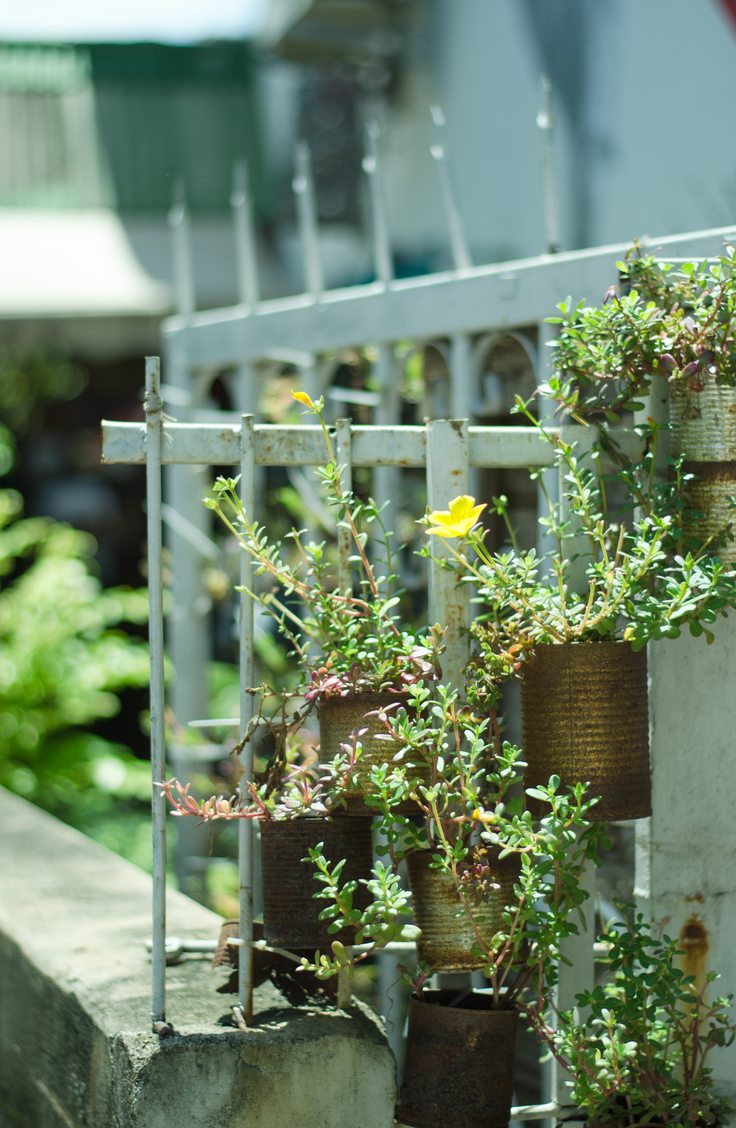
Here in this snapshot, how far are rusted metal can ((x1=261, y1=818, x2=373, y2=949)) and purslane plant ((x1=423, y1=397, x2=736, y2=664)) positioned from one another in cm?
37

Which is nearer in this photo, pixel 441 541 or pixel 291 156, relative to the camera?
pixel 441 541

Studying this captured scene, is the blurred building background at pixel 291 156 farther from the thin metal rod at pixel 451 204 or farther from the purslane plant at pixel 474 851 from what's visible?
the purslane plant at pixel 474 851

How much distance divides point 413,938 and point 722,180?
6.82ft

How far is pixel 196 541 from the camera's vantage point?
3.43 m

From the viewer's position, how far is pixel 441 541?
178 cm

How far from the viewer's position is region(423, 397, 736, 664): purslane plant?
1537 millimetres

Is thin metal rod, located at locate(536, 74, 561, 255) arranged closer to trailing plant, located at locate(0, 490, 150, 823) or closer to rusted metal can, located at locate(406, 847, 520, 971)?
rusted metal can, located at locate(406, 847, 520, 971)

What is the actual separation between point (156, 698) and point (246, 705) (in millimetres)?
135

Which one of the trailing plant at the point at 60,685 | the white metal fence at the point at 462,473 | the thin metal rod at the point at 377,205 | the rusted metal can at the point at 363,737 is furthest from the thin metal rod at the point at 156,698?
the trailing plant at the point at 60,685

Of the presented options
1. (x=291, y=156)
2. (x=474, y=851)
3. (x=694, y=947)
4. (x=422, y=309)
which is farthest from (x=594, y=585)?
(x=291, y=156)

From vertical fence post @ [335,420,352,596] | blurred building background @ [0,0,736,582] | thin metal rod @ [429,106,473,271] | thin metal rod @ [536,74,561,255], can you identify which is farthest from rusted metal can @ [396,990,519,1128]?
blurred building background @ [0,0,736,582]

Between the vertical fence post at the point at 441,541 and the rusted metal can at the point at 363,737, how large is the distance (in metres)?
0.17

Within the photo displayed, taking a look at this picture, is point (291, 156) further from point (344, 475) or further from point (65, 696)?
point (344, 475)

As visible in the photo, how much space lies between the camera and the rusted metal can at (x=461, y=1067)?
62.9 inches
